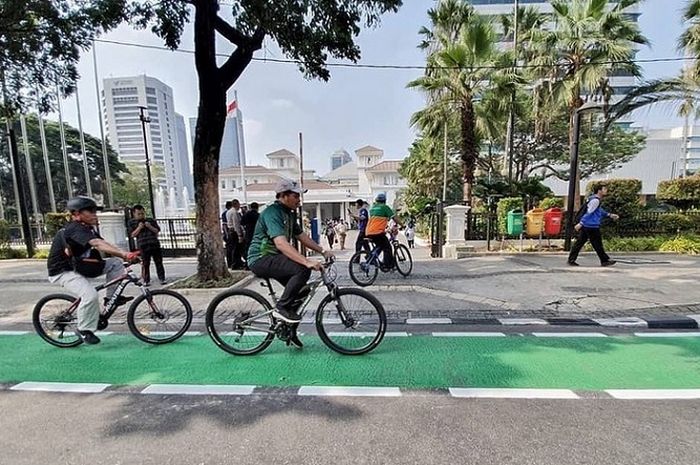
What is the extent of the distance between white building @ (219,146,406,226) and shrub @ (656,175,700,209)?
24.3 meters

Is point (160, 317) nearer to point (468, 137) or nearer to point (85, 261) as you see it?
point (85, 261)

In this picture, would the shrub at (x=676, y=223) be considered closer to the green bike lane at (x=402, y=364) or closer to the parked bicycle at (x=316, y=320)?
the green bike lane at (x=402, y=364)

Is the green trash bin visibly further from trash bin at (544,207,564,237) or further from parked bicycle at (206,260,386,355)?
parked bicycle at (206,260,386,355)

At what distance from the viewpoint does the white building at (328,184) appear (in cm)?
3862

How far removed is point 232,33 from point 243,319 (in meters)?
5.74

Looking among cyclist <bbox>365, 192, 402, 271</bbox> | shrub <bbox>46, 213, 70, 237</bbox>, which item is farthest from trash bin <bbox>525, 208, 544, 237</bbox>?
shrub <bbox>46, 213, 70, 237</bbox>

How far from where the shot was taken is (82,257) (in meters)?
4.02

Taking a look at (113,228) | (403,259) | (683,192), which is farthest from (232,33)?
(683,192)

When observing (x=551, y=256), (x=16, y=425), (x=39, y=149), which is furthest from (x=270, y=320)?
(x=39, y=149)

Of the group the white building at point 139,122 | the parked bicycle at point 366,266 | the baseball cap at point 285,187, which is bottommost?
the parked bicycle at point 366,266

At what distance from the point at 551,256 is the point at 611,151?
79.2 feet

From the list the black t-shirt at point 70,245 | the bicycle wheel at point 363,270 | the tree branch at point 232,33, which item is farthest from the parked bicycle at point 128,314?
the tree branch at point 232,33

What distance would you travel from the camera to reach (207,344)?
13.9ft

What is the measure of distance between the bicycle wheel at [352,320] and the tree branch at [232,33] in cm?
562
